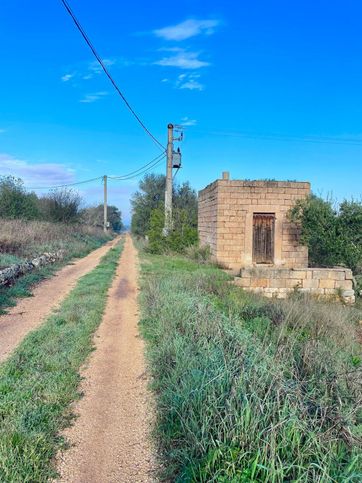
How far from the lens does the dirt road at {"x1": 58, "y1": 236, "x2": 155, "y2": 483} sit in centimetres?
280

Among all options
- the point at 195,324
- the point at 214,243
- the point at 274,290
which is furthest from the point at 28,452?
the point at 214,243

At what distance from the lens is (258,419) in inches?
102

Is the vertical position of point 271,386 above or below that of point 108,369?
above

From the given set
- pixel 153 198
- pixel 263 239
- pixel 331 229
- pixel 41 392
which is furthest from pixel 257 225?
pixel 153 198

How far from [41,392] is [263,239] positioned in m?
11.5

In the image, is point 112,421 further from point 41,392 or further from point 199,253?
point 199,253

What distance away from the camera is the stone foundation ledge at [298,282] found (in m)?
11.1

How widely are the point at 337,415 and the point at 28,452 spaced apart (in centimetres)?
239

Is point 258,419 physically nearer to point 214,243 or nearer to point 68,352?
point 68,352

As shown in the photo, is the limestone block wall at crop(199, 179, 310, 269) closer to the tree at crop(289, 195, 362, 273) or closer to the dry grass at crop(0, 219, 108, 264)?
the tree at crop(289, 195, 362, 273)

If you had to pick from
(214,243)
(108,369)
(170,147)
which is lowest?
(108,369)

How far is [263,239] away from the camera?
14.2 m

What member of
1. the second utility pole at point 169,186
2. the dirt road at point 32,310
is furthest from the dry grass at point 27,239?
the second utility pole at point 169,186

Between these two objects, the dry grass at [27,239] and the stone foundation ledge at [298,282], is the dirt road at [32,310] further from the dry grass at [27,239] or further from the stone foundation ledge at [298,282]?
the stone foundation ledge at [298,282]
